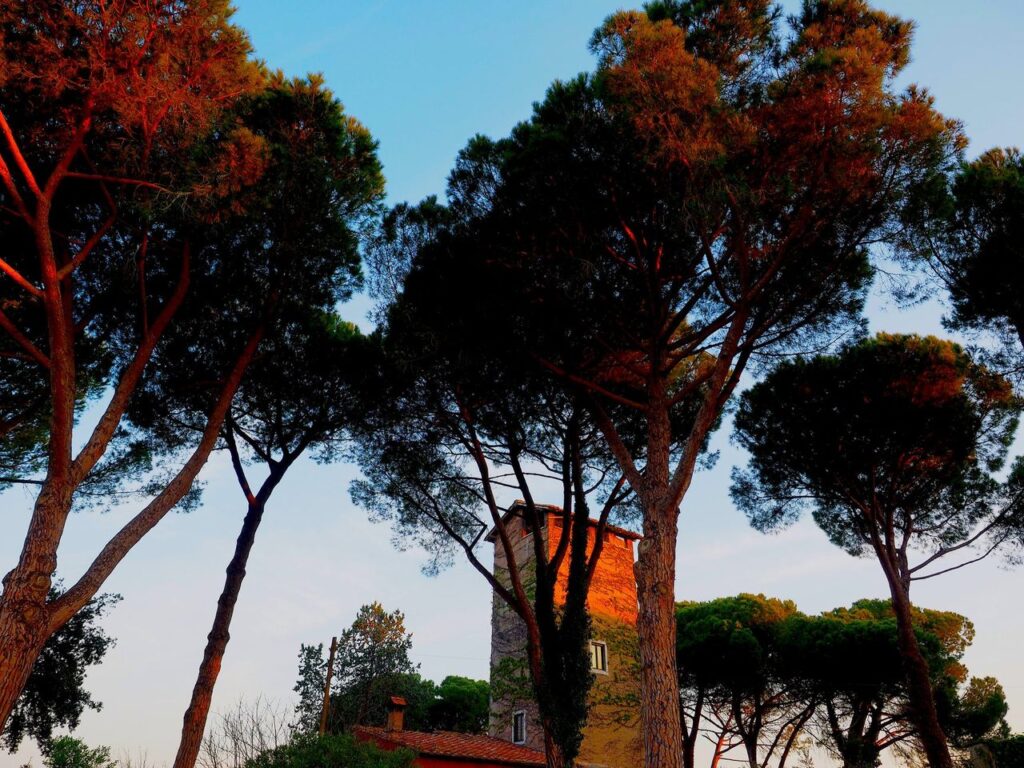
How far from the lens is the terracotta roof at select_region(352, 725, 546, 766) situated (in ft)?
50.9

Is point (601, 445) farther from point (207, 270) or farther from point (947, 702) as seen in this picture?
point (947, 702)

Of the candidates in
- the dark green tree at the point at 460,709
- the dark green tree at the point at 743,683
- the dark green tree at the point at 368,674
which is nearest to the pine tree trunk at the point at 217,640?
the dark green tree at the point at 743,683

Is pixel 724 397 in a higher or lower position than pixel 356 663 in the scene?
higher

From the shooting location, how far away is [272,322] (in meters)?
9.88

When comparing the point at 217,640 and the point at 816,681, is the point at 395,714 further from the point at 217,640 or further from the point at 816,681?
the point at 816,681

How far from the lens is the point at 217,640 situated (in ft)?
29.3

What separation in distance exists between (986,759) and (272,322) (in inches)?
339

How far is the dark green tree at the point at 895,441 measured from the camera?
40.2 ft

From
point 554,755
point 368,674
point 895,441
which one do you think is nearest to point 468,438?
point 554,755

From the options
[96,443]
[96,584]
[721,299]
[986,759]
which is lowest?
[986,759]

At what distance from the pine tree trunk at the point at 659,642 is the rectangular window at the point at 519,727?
11.6 meters

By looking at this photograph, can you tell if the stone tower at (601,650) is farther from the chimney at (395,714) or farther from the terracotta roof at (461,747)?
the chimney at (395,714)

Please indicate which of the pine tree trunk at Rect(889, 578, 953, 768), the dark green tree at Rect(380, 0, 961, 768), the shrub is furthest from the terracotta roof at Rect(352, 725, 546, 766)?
the dark green tree at Rect(380, 0, 961, 768)

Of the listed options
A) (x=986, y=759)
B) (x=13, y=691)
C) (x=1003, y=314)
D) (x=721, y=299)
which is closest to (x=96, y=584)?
(x=13, y=691)
